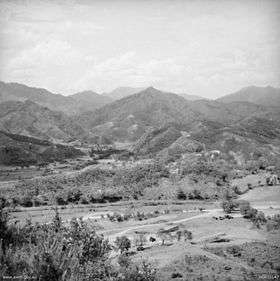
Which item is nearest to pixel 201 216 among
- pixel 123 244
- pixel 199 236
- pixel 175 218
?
pixel 175 218

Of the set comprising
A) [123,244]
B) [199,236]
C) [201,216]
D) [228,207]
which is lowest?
[201,216]

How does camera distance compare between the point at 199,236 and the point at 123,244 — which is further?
the point at 199,236

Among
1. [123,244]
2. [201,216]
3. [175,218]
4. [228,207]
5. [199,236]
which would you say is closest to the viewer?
[123,244]

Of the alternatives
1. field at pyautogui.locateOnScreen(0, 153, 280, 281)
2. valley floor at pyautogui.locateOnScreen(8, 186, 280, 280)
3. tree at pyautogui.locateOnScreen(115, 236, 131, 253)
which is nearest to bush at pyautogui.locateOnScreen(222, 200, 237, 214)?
field at pyautogui.locateOnScreen(0, 153, 280, 281)

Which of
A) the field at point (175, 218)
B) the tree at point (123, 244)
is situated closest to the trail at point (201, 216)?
the field at point (175, 218)

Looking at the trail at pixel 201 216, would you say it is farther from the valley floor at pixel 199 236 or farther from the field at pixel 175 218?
the field at pixel 175 218

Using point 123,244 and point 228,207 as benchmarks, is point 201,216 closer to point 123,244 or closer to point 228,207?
point 228,207

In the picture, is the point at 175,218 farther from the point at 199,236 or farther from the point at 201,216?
the point at 199,236

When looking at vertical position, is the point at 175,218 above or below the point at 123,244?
below

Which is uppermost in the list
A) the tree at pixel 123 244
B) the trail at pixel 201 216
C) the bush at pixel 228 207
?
the tree at pixel 123 244

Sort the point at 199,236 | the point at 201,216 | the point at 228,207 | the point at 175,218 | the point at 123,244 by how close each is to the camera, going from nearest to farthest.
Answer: the point at 123,244 < the point at 199,236 < the point at 175,218 < the point at 201,216 < the point at 228,207

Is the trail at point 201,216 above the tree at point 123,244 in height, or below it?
below
